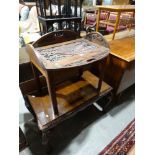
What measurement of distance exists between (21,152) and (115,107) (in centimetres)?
109

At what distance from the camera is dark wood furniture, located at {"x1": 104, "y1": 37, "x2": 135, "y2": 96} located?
129 centimetres

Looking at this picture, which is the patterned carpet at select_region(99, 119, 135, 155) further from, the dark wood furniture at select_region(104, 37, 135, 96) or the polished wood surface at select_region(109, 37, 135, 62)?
the polished wood surface at select_region(109, 37, 135, 62)

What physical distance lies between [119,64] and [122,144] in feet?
2.44

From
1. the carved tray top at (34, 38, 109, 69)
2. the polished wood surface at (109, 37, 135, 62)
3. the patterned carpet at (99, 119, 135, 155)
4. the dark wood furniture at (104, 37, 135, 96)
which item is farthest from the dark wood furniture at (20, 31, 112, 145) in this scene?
the patterned carpet at (99, 119, 135, 155)

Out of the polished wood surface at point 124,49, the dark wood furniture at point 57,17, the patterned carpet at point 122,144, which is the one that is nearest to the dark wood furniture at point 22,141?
the patterned carpet at point 122,144

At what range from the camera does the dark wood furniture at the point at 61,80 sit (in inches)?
33.7

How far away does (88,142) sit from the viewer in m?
1.25

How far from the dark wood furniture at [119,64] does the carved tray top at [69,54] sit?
31cm

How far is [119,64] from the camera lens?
133 centimetres

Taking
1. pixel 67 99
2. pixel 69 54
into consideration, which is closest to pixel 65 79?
pixel 67 99

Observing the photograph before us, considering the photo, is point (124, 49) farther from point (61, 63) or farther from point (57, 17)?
point (61, 63)

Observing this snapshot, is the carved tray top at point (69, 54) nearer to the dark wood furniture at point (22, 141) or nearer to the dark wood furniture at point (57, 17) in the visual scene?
the dark wood furniture at point (57, 17)
